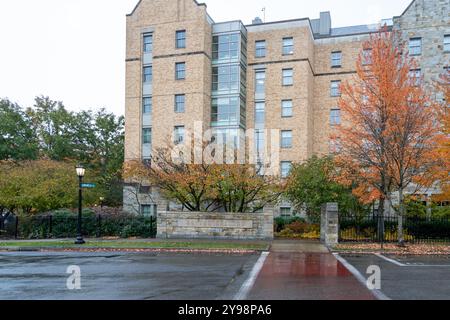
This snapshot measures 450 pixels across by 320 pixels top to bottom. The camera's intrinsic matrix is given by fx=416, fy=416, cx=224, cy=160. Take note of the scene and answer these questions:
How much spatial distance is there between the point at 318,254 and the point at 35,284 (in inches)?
434

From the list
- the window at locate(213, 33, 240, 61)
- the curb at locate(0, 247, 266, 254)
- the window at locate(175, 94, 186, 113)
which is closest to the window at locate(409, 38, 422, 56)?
the window at locate(213, 33, 240, 61)

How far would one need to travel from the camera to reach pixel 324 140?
Answer: 126 ft

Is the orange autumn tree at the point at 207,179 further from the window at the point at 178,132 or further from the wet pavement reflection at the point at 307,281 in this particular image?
the window at the point at 178,132

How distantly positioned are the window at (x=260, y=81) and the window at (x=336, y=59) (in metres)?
6.52

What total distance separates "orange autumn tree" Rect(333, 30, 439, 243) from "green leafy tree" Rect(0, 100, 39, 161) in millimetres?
33834

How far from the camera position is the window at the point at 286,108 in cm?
3709

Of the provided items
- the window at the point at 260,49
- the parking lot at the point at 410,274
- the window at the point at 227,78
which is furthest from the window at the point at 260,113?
A: the parking lot at the point at 410,274

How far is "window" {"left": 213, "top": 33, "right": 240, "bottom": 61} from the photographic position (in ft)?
120

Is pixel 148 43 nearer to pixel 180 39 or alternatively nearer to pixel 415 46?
pixel 180 39

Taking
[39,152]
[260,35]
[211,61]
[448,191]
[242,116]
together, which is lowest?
[448,191]

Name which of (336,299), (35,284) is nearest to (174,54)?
(35,284)

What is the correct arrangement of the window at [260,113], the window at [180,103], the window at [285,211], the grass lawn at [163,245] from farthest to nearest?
the window at [260,113] → the window at [180,103] → the window at [285,211] → the grass lawn at [163,245]

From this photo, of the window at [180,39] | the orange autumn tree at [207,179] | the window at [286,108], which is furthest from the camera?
the window at [286,108]
